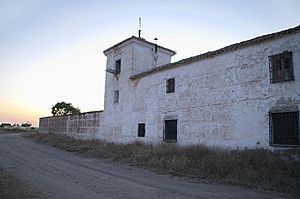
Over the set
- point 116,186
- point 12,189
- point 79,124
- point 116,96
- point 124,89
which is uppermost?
point 124,89

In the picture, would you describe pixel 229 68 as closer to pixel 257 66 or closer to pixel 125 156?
pixel 257 66

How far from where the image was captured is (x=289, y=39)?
1131 cm

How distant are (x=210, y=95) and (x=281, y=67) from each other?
146 inches

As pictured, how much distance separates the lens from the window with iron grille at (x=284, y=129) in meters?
10.7

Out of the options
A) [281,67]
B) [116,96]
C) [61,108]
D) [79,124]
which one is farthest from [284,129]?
[61,108]

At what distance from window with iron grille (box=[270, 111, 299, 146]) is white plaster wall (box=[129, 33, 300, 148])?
27cm

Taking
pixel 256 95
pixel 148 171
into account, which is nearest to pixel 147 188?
pixel 148 171

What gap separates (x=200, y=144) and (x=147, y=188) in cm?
675

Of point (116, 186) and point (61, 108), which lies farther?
point (61, 108)

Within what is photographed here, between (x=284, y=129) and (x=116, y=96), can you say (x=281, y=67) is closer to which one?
(x=284, y=129)

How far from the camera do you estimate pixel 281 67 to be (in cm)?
1161

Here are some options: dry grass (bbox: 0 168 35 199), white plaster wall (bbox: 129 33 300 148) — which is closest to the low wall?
white plaster wall (bbox: 129 33 300 148)

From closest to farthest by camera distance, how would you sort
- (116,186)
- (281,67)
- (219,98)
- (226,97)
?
1. (116,186)
2. (281,67)
3. (226,97)
4. (219,98)

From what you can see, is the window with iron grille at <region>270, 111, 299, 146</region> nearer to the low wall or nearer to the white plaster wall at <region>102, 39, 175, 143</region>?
the white plaster wall at <region>102, 39, 175, 143</region>
